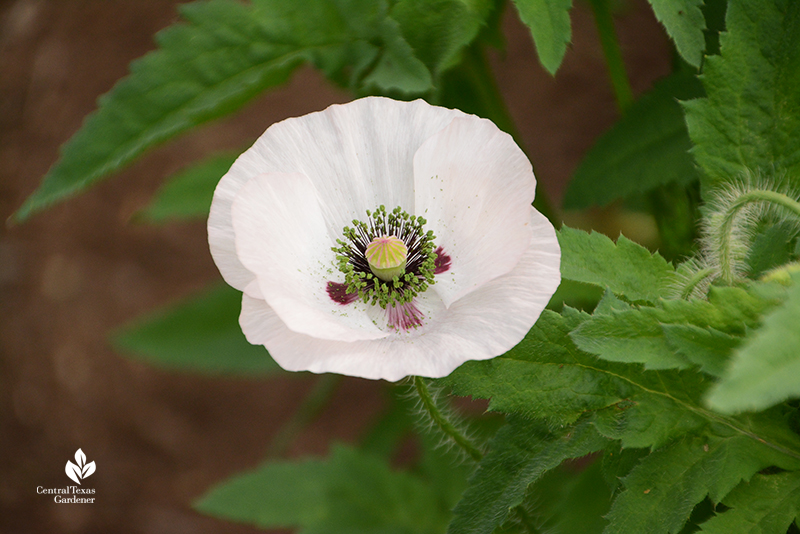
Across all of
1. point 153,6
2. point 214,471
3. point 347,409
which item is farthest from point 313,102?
point 214,471

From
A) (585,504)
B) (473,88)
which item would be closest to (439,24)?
(473,88)

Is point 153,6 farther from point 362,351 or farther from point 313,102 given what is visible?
point 362,351

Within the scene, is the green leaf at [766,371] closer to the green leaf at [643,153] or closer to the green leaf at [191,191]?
the green leaf at [643,153]

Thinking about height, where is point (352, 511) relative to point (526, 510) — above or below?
below

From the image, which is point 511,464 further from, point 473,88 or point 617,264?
point 473,88

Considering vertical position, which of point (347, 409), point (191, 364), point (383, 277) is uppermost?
point (383, 277)

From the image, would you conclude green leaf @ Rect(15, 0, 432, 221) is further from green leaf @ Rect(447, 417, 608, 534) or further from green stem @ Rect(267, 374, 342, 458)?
green stem @ Rect(267, 374, 342, 458)

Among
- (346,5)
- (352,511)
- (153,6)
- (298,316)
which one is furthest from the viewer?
(153,6)
